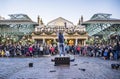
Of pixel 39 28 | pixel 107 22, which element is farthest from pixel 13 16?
pixel 107 22

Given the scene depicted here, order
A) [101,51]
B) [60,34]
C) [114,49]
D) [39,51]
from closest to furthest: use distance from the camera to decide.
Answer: [60,34] → [114,49] → [101,51] → [39,51]

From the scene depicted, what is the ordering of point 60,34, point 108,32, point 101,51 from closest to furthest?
point 60,34 < point 101,51 < point 108,32

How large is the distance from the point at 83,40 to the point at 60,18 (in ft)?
80.7

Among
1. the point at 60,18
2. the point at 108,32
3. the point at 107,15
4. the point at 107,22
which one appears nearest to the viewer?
the point at 108,32

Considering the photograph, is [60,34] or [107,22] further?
[107,22]

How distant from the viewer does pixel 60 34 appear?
18.4 m

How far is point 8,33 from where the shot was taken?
80125mm

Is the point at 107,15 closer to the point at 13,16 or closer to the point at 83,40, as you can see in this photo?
the point at 83,40

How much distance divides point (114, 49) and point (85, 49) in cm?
1116

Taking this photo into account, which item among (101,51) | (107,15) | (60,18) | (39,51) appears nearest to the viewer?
(101,51)

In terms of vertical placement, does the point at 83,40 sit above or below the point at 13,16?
below

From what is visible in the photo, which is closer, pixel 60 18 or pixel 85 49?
pixel 85 49

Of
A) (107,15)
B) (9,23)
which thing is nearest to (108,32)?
(107,15)

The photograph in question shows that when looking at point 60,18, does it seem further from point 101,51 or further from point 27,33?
point 101,51
